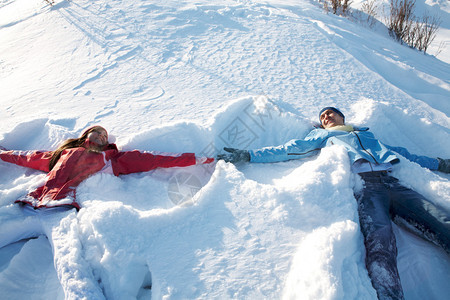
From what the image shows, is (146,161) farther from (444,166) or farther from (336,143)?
(444,166)

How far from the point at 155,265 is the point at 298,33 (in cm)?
393

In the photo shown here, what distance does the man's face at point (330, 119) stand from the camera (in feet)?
8.00

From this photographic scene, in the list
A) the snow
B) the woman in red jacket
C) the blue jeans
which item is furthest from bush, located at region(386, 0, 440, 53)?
the woman in red jacket

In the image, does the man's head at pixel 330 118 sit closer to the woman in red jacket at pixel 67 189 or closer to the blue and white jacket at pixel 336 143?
the blue and white jacket at pixel 336 143

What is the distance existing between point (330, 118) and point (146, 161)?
1767 mm

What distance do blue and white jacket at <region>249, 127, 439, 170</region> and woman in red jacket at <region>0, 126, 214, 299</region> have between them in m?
0.53

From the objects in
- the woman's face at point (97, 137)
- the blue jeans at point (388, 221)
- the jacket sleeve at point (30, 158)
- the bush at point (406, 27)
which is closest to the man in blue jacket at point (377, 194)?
the blue jeans at point (388, 221)

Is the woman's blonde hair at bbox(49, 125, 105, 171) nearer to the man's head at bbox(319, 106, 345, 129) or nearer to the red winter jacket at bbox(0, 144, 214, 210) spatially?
the red winter jacket at bbox(0, 144, 214, 210)

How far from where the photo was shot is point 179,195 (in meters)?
1.87

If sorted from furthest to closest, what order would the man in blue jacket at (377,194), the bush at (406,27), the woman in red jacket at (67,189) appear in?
1. the bush at (406,27)
2. the man in blue jacket at (377,194)
3. the woman in red jacket at (67,189)

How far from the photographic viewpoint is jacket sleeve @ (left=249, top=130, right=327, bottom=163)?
85.5 inches

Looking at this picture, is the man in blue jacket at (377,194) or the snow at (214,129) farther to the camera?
the man in blue jacket at (377,194)

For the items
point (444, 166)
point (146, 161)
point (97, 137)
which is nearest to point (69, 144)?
point (97, 137)

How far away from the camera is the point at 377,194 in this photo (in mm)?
1846
